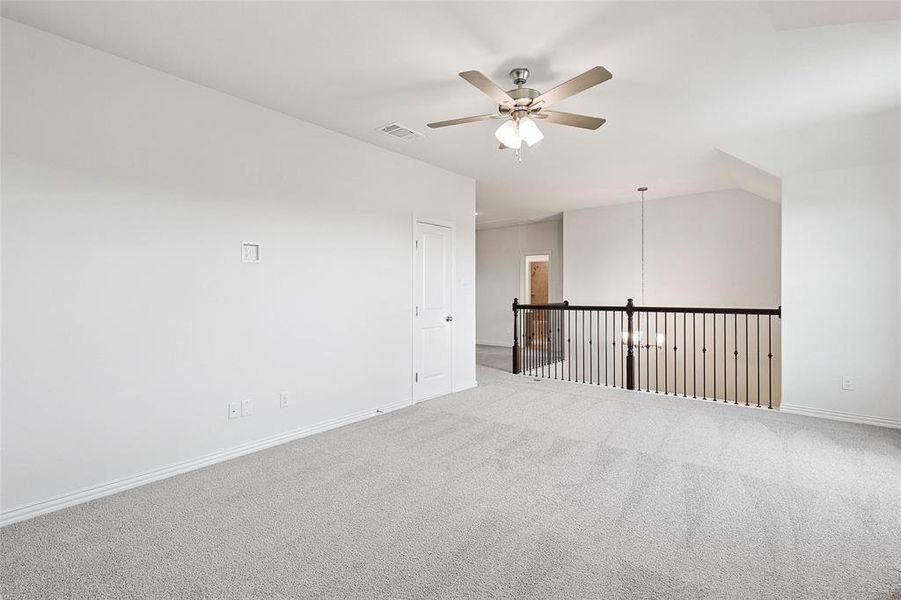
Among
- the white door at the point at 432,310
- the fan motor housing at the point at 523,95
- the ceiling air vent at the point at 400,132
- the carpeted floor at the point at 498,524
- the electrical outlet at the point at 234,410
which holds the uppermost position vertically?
the ceiling air vent at the point at 400,132

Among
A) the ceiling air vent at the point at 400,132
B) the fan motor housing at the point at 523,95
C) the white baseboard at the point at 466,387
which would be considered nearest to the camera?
the fan motor housing at the point at 523,95

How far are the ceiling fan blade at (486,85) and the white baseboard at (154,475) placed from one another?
2.95 meters

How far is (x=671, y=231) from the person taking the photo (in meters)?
6.70

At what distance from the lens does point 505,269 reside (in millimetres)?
9461

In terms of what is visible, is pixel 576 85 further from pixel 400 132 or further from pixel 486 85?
pixel 400 132

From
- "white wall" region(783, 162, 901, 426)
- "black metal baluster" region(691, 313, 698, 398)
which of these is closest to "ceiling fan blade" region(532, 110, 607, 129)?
"white wall" region(783, 162, 901, 426)

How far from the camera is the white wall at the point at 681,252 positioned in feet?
19.6

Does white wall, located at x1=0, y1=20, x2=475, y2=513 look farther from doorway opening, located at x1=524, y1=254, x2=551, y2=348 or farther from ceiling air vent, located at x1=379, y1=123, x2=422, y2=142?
doorway opening, located at x1=524, y1=254, x2=551, y2=348

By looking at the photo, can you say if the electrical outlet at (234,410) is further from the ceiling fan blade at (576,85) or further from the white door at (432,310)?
the ceiling fan blade at (576,85)

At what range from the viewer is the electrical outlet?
3.15m

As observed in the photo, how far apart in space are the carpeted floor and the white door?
1313 mm

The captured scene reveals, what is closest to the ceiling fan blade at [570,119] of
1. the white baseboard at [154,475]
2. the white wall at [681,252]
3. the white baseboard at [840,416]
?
the white baseboard at [154,475]

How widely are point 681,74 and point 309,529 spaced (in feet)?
11.6

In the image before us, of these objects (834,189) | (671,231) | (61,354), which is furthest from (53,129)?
(671,231)
